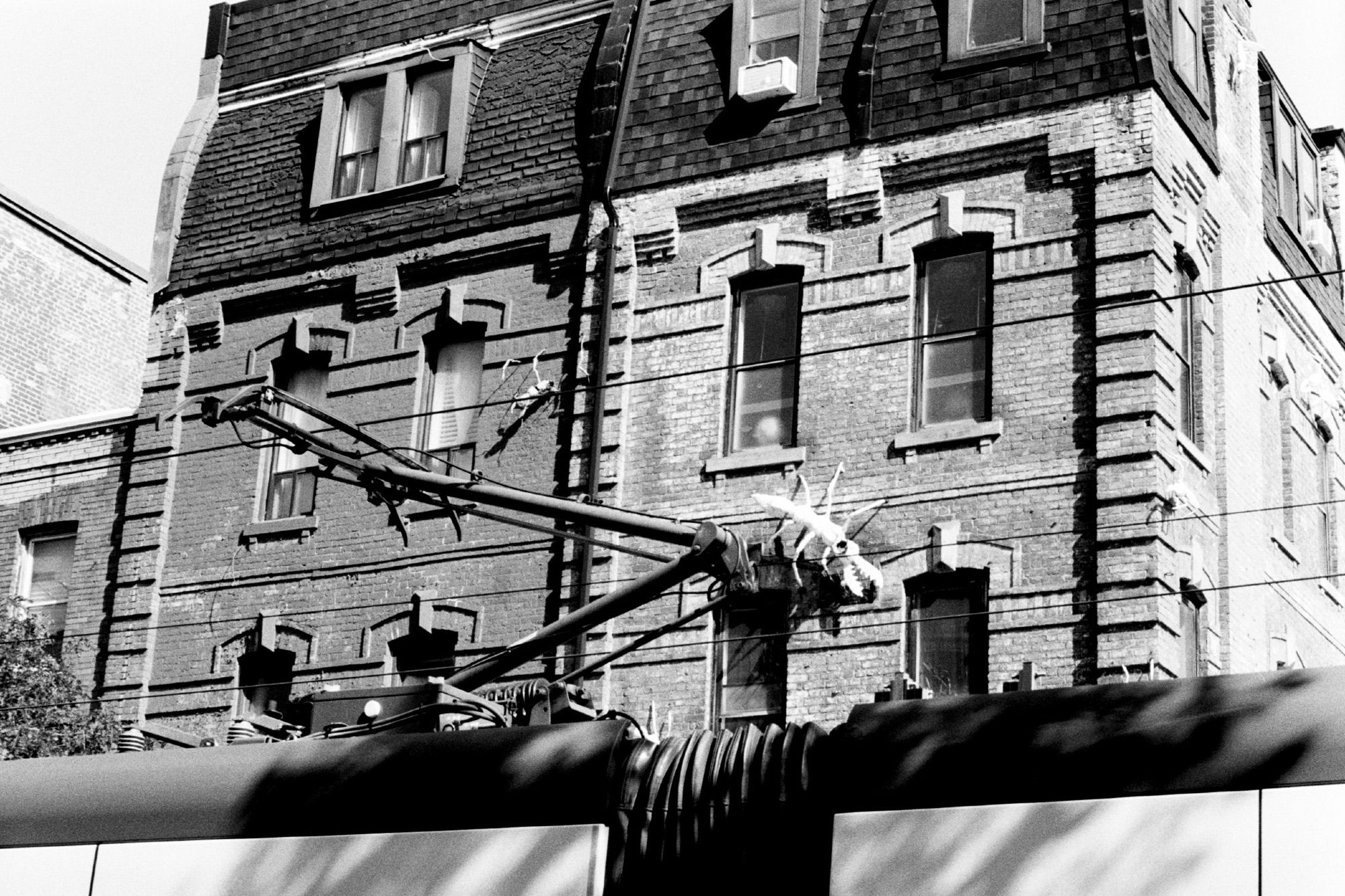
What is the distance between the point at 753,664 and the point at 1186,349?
5.20 meters

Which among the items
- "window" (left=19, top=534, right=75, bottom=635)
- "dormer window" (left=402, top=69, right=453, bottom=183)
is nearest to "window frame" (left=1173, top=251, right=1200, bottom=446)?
"dormer window" (left=402, top=69, right=453, bottom=183)

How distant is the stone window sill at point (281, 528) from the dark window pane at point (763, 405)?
504 centimetres

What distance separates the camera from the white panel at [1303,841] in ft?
28.3

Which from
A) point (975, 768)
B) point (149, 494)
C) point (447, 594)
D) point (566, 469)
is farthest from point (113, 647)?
point (975, 768)

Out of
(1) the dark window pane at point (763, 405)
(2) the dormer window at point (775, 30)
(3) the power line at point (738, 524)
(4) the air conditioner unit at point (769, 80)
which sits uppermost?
(2) the dormer window at point (775, 30)

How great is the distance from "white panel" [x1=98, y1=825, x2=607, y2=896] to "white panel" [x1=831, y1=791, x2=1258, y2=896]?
4.91 feet

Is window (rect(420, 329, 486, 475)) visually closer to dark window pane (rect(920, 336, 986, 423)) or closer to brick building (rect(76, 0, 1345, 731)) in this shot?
brick building (rect(76, 0, 1345, 731))

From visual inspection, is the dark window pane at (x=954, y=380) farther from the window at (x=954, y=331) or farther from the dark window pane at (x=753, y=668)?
the dark window pane at (x=753, y=668)

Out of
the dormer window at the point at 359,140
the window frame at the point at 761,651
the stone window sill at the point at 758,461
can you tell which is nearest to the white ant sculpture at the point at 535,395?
the stone window sill at the point at 758,461

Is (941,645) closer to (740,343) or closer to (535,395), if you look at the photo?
(740,343)

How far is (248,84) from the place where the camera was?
2503 cm

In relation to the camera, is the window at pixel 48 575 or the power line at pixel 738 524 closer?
the power line at pixel 738 524

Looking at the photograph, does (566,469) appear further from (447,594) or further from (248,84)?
(248,84)

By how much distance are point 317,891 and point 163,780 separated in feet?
4.64
